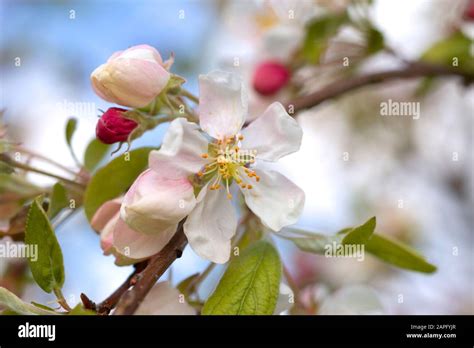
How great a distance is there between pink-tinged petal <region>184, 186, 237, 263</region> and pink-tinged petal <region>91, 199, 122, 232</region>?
14 centimetres

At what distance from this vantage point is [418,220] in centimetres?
293

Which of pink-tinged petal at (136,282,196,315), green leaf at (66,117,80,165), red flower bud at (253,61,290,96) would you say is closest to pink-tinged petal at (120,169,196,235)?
pink-tinged petal at (136,282,196,315)

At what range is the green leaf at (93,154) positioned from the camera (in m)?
1.25

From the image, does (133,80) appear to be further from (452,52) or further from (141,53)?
(452,52)

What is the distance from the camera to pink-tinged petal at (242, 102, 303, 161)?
0.97 meters

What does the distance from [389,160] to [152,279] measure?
228 centimetres

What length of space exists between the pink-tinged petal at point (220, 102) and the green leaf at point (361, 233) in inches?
8.4

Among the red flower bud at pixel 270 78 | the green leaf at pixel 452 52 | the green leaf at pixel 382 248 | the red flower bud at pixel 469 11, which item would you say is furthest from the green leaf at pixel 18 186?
the red flower bud at pixel 469 11

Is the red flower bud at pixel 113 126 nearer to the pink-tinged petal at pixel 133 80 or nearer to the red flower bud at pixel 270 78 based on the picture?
the pink-tinged petal at pixel 133 80

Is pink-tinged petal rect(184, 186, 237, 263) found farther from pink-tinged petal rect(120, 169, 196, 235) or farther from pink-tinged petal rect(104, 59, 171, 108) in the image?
pink-tinged petal rect(104, 59, 171, 108)

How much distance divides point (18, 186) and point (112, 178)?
22 cm

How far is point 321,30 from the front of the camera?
5.67 ft

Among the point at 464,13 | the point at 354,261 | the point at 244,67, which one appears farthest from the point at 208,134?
the point at 354,261
